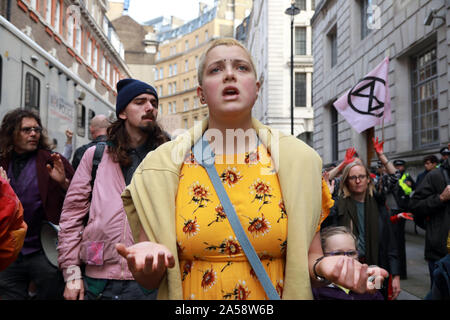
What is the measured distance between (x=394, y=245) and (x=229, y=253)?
3.48 m

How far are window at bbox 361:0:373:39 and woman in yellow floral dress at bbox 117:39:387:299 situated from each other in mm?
16544

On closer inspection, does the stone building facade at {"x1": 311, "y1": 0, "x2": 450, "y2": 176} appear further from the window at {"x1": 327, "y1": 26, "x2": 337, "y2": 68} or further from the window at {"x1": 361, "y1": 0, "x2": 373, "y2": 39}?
the window at {"x1": 327, "y1": 26, "x2": 337, "y2": 68}

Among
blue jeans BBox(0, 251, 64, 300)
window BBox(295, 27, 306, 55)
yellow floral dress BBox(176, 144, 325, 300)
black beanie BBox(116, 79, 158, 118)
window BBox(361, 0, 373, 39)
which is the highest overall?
window BBox(295, 27, 306, 55)

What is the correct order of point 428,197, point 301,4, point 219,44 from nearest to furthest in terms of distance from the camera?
point 219,44 < point 428,197 < point 301,4

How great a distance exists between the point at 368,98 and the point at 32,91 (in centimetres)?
649

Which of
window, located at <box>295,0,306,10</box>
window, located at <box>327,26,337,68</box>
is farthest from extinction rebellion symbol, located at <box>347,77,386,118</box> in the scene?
window, located at <box>295,0,306,10</box>

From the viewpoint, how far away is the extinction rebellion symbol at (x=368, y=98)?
27.6ft

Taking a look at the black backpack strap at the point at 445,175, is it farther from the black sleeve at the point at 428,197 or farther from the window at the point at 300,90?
the window at the point at 300,90

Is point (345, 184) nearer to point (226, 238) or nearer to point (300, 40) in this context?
point (226, 238)

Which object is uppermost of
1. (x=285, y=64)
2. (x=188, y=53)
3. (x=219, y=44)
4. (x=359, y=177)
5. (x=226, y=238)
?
(x=188, y=53)

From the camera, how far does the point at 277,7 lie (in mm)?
36625

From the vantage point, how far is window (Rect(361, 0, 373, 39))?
16625mm

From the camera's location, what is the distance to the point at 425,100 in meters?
13.1

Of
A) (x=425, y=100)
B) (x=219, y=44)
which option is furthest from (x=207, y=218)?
(x=425, y=100)
